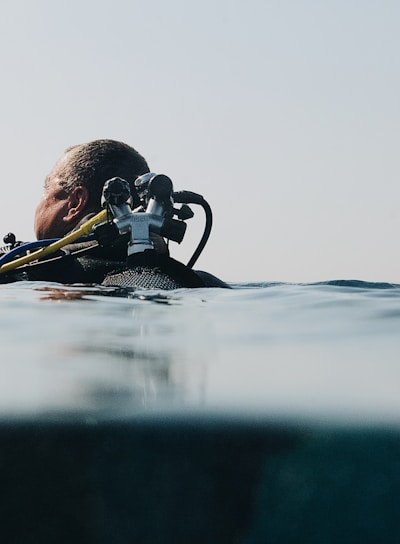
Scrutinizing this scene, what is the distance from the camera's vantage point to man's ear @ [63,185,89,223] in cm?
441

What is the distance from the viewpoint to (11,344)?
5.73 ft

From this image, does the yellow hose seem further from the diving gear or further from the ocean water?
the ocean water

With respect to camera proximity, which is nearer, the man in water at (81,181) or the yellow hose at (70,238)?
the yellow hose at (70,238)

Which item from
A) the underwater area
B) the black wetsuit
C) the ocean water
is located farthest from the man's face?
the underwater area

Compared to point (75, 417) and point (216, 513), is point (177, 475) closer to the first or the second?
point (216, 513)

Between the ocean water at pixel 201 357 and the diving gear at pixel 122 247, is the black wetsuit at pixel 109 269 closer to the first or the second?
the diving gear at pixel 122 247

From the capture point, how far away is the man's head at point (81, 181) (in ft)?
14.5

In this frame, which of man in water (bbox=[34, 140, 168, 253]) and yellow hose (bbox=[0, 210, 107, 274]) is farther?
man in water (bbox=[34, 140, 168, 253])

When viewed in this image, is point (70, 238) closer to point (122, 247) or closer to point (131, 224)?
point (122, 247)

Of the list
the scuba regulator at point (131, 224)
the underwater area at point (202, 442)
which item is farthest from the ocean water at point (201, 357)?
the scuba regulator at point (131, 224)

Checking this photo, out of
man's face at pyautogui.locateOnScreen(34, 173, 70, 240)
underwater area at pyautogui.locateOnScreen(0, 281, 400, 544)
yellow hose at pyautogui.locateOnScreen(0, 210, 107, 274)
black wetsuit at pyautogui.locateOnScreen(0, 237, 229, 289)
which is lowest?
underwater area at pyautogui.locateOnScreen(0, 281, 400, 544)

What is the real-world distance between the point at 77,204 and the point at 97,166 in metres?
0.28

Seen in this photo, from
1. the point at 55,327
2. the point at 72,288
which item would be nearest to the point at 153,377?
the point at 55,327

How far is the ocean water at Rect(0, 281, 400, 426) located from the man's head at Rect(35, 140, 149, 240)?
1.58m
